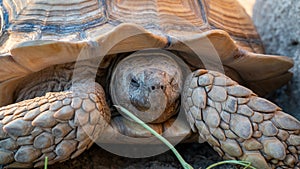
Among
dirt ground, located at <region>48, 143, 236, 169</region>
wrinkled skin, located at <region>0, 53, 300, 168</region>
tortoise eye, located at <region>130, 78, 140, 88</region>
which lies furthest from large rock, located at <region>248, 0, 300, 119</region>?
tortoise eye, located at <region>130, 78, 140, 88</region>

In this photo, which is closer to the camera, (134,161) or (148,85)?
(148,85)

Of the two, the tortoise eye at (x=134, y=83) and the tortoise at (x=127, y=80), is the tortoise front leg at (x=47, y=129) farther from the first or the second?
the tortoise eye at (x=134, y=83)

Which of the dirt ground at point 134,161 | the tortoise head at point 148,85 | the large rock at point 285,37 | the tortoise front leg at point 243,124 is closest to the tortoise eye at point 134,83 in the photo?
the tortoise head at point 148,85

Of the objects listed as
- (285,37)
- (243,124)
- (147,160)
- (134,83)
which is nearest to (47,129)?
(134,83)

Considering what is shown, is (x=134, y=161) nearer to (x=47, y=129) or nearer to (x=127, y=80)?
(x=127, y=80)

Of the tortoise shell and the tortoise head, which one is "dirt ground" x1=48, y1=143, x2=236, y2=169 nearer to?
the tortoise head

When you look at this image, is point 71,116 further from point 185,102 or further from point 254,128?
point 254,128

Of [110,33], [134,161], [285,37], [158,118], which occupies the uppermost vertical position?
[110,33]

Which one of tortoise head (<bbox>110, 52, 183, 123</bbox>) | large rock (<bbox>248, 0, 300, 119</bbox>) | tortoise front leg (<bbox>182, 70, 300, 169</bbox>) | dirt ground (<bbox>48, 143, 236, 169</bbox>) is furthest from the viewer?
large rock (<bbox>248, 0, 300, 119</bbox>)
